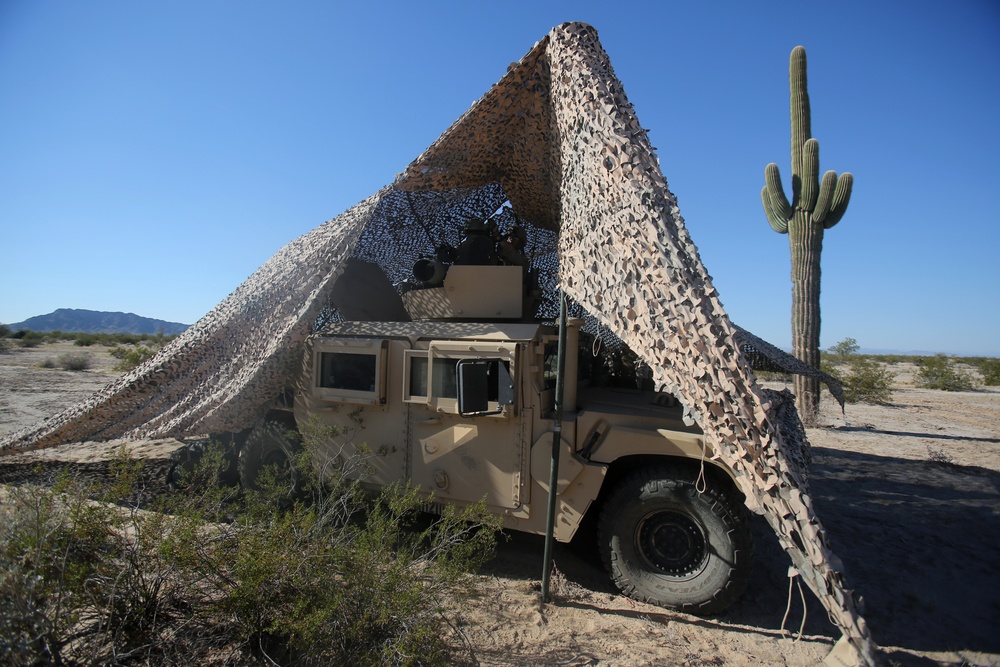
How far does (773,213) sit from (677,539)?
31.1ft

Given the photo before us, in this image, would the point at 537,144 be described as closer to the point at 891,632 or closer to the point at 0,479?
the point at 891,632

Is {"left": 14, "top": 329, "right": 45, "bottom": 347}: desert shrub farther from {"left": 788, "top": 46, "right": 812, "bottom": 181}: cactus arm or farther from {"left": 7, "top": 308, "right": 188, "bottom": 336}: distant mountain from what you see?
{"left": 7, "top": 308, "right": 188, "bottom": 336}: distant mountain

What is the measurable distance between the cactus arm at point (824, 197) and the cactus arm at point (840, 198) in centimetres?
7

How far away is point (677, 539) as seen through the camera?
3.74 metres

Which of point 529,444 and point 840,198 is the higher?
point 840,198

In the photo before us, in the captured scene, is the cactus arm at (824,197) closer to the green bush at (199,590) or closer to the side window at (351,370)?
the side window at (351,370)

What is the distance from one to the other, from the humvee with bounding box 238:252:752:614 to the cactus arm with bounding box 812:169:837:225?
814 centimetres

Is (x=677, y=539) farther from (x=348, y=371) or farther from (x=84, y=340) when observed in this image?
(x=84, y=340)

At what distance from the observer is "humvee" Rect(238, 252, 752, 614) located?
3.55 meters

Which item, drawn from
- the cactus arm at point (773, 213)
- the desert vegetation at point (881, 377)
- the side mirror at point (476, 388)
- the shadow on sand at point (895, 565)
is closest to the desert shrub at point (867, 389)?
the desert vegetation at point (881, 377)

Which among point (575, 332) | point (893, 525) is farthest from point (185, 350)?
point (893, 525)

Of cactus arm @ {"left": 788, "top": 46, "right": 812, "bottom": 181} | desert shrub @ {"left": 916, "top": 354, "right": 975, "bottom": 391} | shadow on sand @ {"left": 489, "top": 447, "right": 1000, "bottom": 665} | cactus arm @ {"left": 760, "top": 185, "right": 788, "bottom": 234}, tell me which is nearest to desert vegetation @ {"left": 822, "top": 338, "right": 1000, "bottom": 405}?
desert shrub @ {"left": 916, "top": 354, "right": 975, "bottom": 391}

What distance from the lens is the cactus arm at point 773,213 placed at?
36.2 feet

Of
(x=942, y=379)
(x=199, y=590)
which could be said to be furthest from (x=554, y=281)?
(x=942, y=379)
